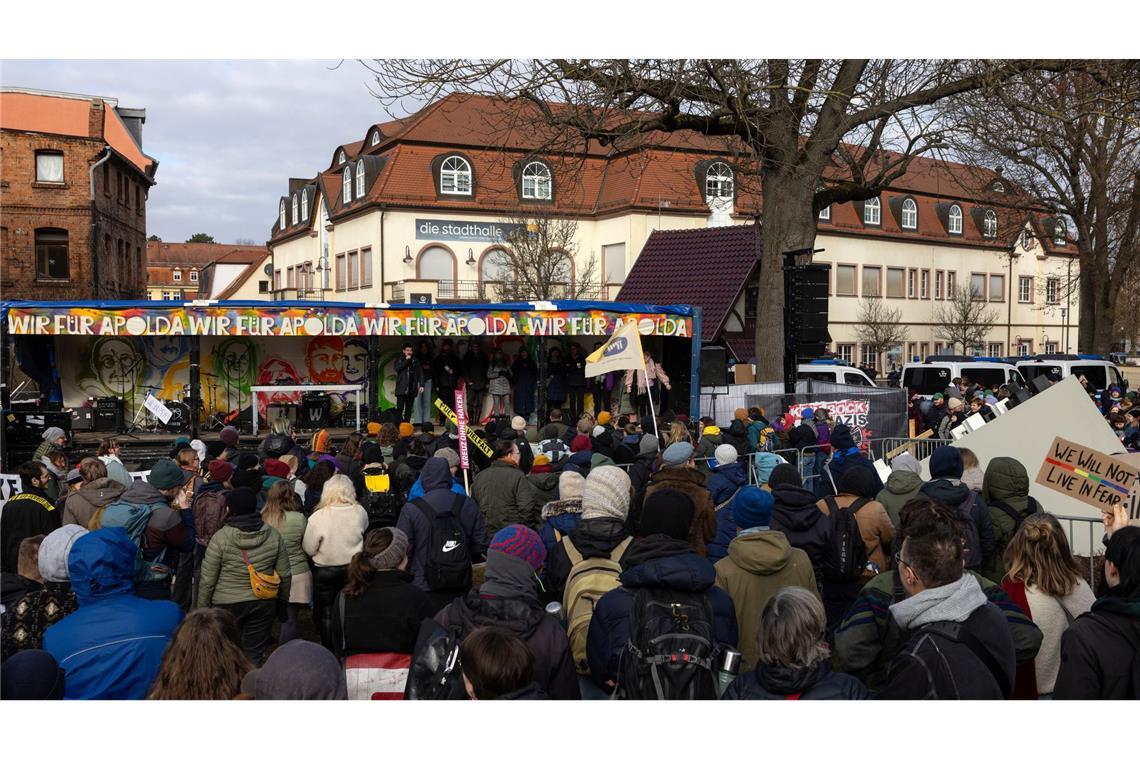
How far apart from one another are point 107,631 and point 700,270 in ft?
73.7

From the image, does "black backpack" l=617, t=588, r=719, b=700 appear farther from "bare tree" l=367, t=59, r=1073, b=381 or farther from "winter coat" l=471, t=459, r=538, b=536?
"bare tree" l=367, t=59, r=1073, b=381

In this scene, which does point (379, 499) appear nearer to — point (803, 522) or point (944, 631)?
point (803, 522)

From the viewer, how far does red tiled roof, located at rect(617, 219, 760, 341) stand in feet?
79.9

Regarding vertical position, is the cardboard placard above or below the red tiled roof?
below

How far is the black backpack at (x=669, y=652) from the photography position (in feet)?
12.2

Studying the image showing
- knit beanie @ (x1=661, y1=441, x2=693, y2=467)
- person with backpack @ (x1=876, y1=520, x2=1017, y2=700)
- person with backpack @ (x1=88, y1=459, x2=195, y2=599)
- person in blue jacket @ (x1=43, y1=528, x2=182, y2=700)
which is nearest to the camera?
person with backpack @ (x1=876, y1=520, x2=1017, y2=700)

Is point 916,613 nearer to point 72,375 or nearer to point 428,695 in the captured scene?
point 428,695

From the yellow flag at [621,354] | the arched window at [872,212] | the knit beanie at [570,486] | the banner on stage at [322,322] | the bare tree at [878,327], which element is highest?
the arched window at [872,212]

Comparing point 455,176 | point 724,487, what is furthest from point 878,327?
point 724,487

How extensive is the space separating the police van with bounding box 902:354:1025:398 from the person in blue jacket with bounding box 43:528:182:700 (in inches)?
789

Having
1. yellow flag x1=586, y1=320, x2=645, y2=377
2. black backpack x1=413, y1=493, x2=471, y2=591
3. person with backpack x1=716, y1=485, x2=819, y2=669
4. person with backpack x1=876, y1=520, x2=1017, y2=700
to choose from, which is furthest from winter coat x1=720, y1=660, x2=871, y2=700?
yellow flag x1=586, y1=320, x2=645, y2=377

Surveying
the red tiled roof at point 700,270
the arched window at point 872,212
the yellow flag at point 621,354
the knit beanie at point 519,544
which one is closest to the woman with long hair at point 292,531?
the knit beanie at point 519,544

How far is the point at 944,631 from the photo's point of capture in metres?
3.52

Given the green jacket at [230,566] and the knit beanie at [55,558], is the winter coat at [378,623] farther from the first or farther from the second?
the knit beanie at [55,558]
